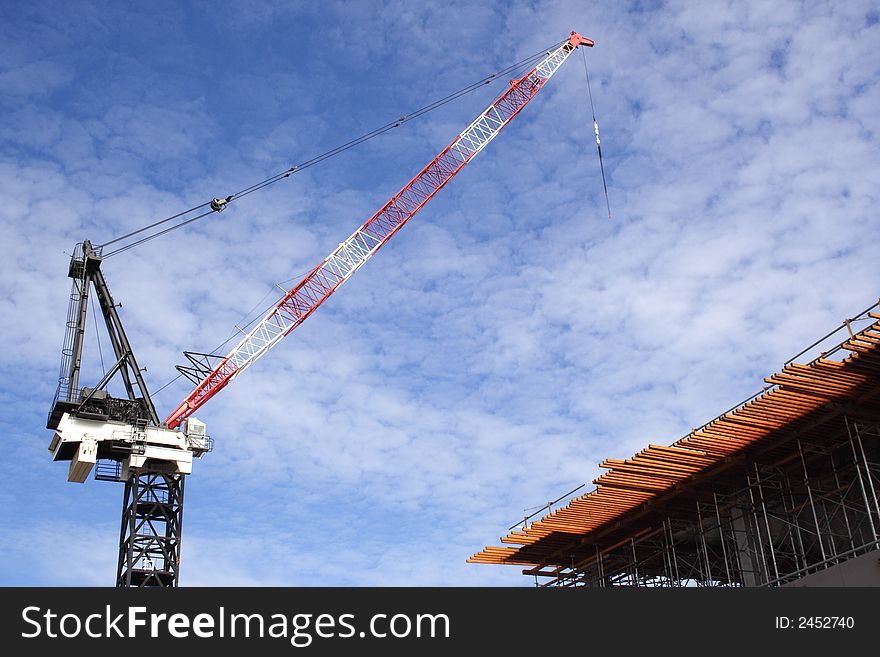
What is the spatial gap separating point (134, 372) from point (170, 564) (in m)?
12.6

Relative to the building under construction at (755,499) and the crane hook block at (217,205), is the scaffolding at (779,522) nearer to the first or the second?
the building under construction at (755,499)

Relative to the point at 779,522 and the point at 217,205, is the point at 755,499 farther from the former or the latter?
the point at 217,205

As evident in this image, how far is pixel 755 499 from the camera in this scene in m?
34.3

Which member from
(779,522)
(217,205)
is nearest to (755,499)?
(779,522)

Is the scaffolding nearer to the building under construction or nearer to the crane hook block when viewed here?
the building under construction

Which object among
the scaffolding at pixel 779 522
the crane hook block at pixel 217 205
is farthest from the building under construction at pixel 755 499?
the crane hook block at pixel 217 205

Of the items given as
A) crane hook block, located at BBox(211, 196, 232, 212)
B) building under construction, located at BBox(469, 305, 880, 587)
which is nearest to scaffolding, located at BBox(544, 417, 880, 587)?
building under construction, located at BBox(469, 305, 880, 587)

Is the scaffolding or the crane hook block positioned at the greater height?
the crane hook block

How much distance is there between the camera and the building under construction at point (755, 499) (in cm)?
2828

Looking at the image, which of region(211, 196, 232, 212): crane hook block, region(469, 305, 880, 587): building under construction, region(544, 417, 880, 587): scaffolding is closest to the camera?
region(469, 305, 880, 587): building under construction

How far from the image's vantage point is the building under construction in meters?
28.3

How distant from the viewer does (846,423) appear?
29.2 metres
